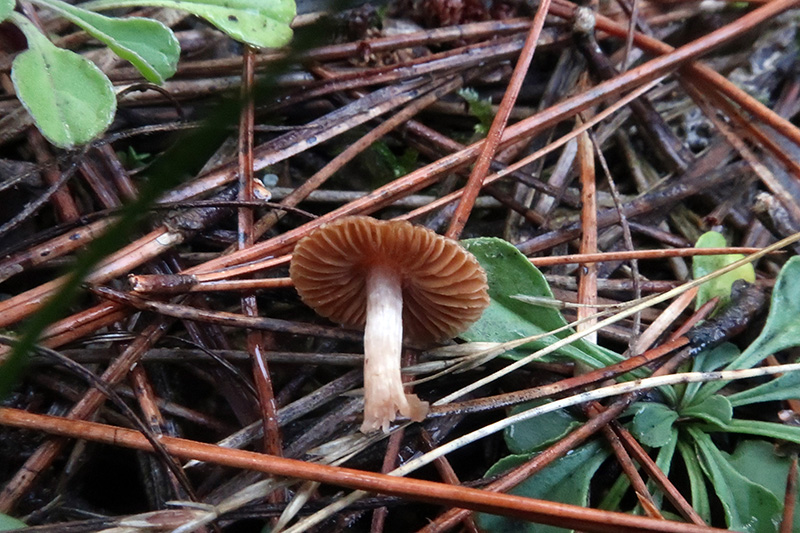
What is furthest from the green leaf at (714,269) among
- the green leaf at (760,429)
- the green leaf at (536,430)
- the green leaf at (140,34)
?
the green leaf at (140,34)

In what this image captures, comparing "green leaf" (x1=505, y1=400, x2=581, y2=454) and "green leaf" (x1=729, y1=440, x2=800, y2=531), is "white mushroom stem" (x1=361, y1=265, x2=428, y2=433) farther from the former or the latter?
"green leaf" (x1=729, y1=440, x2=800, y2=531)

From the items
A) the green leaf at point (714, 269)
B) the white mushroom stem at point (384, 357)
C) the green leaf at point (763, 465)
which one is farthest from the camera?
the green leaf at point (714, 269)

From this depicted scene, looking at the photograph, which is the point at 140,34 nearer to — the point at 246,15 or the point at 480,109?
the point at 246,15

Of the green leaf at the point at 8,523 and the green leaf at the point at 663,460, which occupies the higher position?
the green leaf at the point at 8,523

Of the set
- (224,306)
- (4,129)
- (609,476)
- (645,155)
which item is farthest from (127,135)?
(645,155)

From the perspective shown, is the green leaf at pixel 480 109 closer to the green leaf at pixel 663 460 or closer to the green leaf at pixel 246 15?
the green leaf at pixel 246 15

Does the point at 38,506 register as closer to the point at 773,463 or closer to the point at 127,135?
the point at 127,135

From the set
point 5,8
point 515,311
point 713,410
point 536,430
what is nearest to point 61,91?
point 5,8
